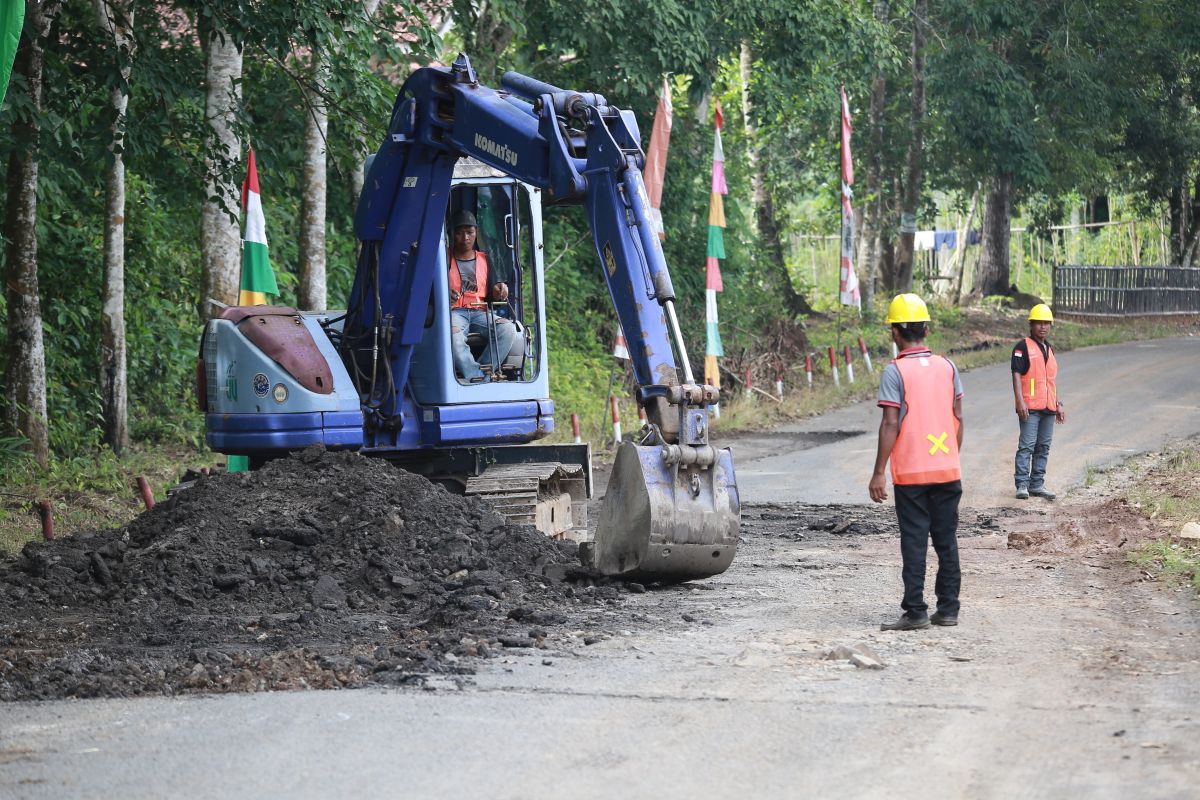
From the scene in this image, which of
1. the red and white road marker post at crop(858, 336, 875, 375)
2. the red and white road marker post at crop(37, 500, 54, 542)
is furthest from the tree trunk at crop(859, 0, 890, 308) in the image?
the red and white road marker post at crop(37, 500, 54, 542)

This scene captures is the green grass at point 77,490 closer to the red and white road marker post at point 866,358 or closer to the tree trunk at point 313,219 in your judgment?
the tree trunk at point 313,219

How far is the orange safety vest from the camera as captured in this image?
11.9 metres

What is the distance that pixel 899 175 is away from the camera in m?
35.1

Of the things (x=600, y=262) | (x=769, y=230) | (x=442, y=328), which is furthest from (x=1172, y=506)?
(x=769, y=230)

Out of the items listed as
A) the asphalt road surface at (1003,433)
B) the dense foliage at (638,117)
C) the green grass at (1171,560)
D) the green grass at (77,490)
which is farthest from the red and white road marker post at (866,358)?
the green grass at (1171,560)

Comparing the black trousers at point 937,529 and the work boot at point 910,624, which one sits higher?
the black trousers at point 937,529

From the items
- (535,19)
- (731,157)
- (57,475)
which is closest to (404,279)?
(57,475)

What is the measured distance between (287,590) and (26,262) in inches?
273

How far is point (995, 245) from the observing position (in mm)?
38562

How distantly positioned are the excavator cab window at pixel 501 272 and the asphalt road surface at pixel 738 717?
2.96 meters

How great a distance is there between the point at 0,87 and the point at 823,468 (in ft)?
33.8

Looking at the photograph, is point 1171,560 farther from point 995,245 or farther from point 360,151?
point 995,245

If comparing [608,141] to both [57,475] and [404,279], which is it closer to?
[404,279]

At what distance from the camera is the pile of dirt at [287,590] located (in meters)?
7.68
